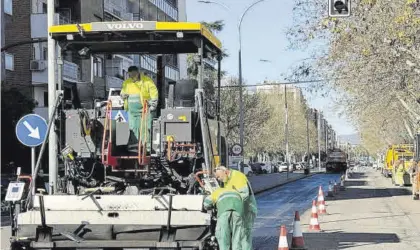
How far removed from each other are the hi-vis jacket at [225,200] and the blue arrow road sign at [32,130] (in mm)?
6310

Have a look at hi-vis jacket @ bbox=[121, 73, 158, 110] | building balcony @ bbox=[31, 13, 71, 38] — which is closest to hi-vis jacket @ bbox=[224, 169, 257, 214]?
hi-vis jacket @ bbox=[121, 73, 158, 110]

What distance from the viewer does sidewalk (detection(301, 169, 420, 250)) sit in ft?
48.0

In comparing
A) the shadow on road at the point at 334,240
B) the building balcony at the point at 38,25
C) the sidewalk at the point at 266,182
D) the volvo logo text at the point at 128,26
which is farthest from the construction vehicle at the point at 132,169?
the sidewalk at the point at 266,182

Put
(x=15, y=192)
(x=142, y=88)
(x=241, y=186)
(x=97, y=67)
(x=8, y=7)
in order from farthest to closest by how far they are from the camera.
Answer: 1. (x=8, y=7)
2. (x=97, y=67)
3. (x=241, y=186)
4. (x=142, y=88)
5. (x=15, y=192)

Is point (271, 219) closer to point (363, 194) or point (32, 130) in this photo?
point (32, 130)

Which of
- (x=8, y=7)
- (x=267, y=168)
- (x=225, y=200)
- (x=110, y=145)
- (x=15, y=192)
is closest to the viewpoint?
(x=15, y=192)

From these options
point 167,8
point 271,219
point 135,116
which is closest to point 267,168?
point 167,8

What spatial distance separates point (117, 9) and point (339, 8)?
3606 centimetres

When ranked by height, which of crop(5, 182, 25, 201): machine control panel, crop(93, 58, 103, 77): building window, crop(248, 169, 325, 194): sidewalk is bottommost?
crop(248, 169, 325, 194): sidewalk

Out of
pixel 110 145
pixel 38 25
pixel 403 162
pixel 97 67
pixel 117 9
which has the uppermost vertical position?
pixel 117 9

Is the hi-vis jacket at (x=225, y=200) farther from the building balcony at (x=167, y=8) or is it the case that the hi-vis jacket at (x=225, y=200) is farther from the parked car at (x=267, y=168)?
the parked car at (x=267, y=168)

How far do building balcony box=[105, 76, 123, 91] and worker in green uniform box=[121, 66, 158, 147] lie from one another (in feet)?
2.80

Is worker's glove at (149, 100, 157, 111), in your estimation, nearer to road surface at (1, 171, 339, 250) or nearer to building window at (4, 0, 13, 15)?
road surface at (1, 171, 339, 250)

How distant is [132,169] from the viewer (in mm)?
9797
